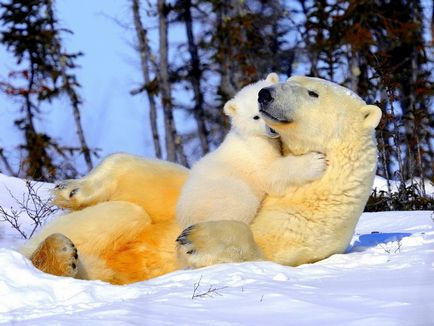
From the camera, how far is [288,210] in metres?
4.28

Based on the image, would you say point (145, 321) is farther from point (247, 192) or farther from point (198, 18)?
point (198, 18)

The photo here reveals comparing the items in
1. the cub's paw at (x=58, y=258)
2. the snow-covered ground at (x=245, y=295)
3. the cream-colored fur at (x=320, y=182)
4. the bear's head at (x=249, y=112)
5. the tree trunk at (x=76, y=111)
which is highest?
the tree trunk at (x=76, y=111)

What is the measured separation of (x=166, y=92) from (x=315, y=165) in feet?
51.8

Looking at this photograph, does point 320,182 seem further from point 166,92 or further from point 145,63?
point 145,63

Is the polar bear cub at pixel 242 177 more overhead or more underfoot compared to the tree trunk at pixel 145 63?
more underfoot

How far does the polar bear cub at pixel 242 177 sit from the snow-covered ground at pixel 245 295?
41 cm

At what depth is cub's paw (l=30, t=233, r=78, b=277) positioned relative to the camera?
152 inches

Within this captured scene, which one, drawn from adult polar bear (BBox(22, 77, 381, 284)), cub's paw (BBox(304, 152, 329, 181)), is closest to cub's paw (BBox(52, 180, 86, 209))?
adult polar bear (BBox(22, 77, 381, 284))

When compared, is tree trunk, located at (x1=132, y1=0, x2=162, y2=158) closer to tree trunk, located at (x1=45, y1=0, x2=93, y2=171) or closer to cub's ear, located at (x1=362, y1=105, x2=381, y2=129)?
tree trunk, located at (x1=45, y1=0, x2=93, y2=171)

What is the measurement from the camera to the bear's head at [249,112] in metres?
4.57

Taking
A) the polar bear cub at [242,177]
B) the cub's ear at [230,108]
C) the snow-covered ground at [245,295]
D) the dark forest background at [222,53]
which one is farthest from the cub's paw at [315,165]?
the dark forest background at [222,53]

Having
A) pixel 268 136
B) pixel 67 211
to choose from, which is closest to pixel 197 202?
pixel 268 136

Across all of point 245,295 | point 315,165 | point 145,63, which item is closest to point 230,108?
point 315,165

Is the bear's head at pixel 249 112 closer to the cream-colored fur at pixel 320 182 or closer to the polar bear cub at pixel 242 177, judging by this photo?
the polar bear cub at pixel 242 177
